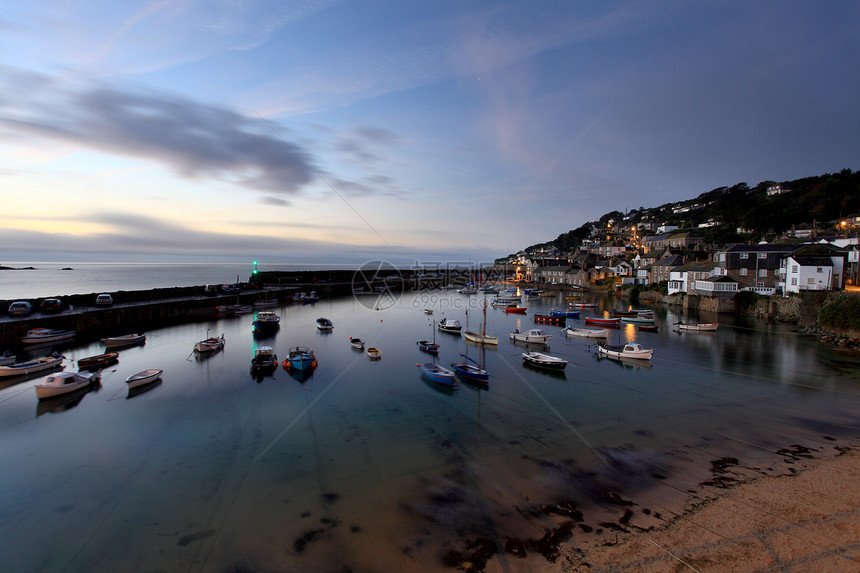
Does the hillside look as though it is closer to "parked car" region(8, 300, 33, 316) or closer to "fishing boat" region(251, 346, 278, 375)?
"fishing boat" region(251, 346, 278, 375)

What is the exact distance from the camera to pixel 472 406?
58.1 ft

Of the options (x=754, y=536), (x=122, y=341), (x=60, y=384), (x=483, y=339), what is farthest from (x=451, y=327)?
(x=754, y=536)

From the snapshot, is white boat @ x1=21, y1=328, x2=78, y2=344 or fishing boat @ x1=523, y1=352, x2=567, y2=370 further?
white boat @ x1=21, y1=328, x2=78, y2=344

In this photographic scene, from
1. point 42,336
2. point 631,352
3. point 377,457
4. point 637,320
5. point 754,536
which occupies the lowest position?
point 377,457

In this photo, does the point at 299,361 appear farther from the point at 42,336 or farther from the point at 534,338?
the point at 42,336

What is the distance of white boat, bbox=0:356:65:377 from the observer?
68.3 feet

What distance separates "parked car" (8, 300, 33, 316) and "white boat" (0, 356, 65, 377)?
52.7 feet

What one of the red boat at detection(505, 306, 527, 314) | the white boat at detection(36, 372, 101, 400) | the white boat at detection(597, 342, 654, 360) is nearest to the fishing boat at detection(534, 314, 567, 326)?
the red boat at detection(505, 306, 527, 314)

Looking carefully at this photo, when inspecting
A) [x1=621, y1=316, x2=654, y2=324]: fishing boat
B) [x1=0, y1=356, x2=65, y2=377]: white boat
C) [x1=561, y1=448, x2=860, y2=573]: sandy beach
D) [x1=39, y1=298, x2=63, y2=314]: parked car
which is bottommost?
[x1=561, y1=448, x2=860, y2=573]: sandy beach

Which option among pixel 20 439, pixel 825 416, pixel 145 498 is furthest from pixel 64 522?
pixel 825 416

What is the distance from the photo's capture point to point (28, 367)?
21500mm

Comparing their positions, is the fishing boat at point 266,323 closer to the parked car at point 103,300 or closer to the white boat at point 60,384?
the parked car at point 103,300

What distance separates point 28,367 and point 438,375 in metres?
24.0

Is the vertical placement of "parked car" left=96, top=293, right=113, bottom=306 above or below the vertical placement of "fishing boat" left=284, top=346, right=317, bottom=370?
above
